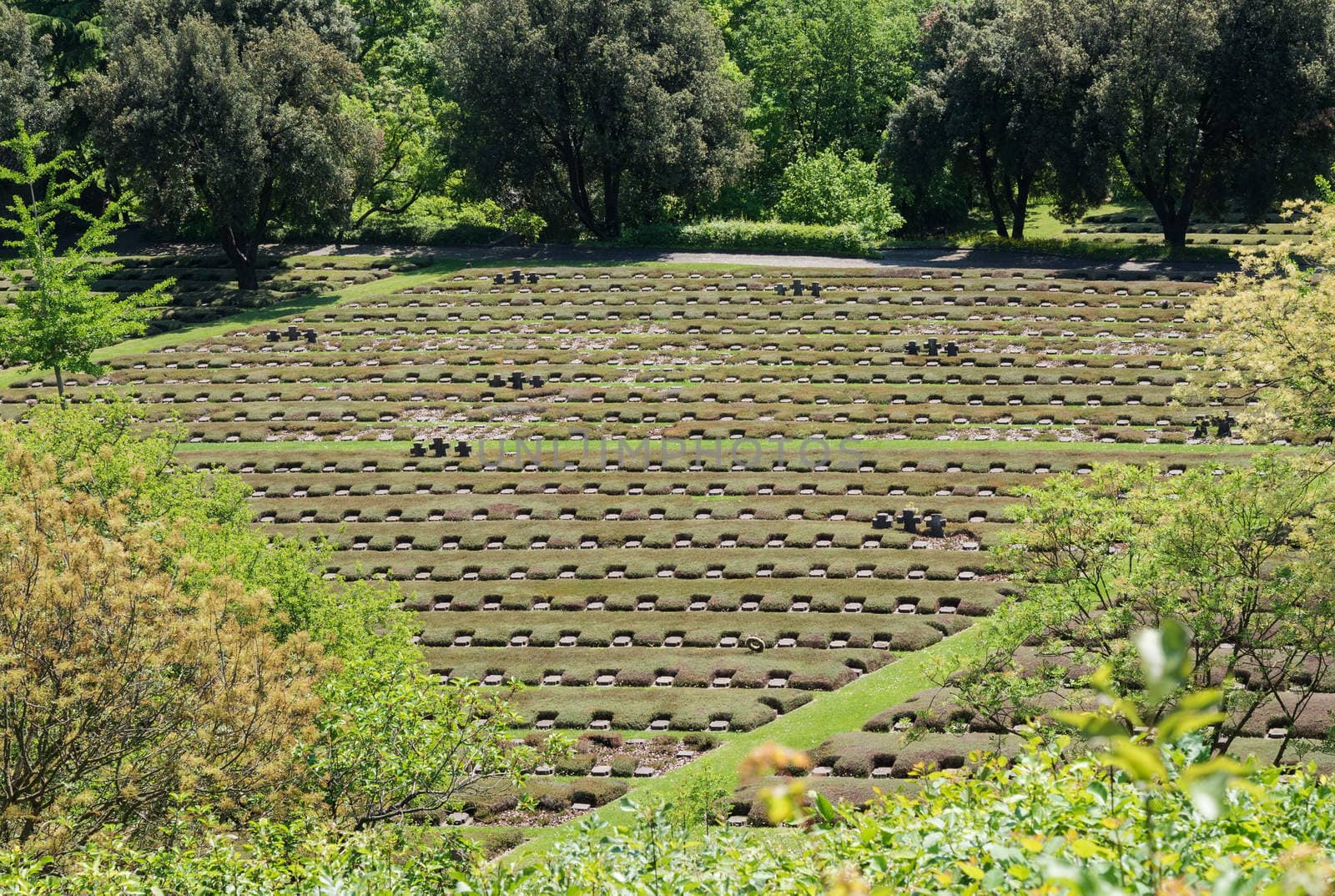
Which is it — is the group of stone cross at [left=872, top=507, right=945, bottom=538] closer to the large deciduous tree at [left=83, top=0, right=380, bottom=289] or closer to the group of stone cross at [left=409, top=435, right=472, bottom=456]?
the group of stone cross at [left=409, top=435, right=472, bottom=456]

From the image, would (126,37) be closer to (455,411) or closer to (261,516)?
(455,411)

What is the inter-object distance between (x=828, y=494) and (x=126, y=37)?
64513 mm

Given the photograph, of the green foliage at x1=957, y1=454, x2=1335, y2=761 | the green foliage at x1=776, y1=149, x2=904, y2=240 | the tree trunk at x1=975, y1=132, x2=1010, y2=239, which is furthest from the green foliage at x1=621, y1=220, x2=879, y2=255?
the green foliage at x1=957, y1=454, x2=1335, y2=761

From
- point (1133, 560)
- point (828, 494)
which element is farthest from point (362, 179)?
point (1133, 560)

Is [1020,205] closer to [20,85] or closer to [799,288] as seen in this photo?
[799,288]

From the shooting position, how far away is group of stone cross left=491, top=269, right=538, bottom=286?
93.4 meters

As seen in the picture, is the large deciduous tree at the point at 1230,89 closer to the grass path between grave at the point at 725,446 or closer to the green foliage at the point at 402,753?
the grass path between grave at the point at 725,446

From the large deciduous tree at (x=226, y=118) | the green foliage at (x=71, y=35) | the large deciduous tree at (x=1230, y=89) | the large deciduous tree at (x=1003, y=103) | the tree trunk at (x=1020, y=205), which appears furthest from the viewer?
the green foliage at (x=71, y=35)

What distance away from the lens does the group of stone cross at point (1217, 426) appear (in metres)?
62.0

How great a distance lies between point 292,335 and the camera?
85.9 m

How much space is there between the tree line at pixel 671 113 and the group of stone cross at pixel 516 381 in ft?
83.5

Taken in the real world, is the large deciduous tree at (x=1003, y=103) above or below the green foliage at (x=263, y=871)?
above

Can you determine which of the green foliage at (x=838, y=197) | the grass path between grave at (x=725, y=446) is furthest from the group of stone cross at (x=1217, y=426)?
the green foliage at (x=838, y=197)

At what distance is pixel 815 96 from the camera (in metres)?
114
